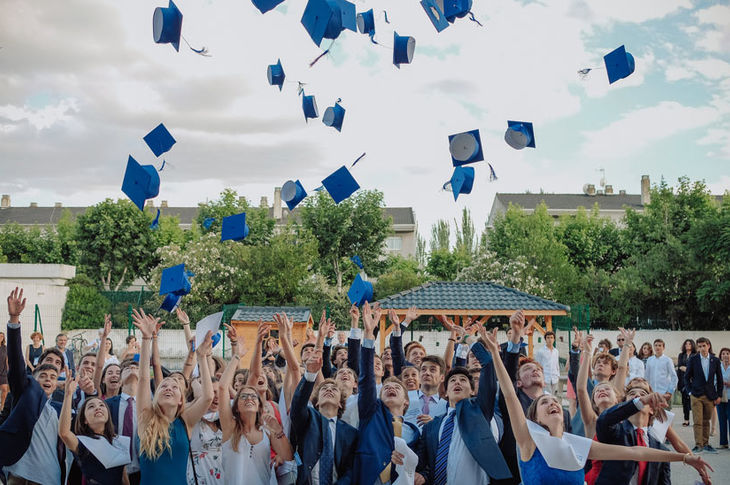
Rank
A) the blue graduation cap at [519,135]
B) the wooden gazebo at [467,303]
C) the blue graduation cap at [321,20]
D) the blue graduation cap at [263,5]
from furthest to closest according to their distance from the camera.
→ the wooden gazebo at [467,303], the blue graduation cap at [519,135], the blue graduation cap at [321,20], the blue graduation cap at [263,5]

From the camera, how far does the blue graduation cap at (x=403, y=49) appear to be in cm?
686

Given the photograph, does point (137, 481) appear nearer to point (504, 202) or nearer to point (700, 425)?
point (700, 425)

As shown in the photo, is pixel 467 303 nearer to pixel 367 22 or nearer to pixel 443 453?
pixel 367 22

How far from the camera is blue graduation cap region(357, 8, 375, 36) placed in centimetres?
639

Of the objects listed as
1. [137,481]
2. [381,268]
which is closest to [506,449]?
[137,481]

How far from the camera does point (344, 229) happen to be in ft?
127

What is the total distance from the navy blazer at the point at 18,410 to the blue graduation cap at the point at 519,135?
4918 mm

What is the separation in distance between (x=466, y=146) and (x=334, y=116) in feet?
6.06

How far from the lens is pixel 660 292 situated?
27.4 meters

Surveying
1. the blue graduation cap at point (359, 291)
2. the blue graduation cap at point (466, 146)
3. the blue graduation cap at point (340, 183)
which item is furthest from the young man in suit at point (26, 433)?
the blue graduation cap at point (466, 146)

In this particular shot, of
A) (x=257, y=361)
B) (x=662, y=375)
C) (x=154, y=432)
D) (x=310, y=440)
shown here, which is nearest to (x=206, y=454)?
(x=154, y=432)

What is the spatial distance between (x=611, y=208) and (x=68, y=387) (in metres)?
60.4

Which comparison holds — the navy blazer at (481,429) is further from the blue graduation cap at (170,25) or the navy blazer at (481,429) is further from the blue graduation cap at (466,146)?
the blue graduation cap at (170,25)

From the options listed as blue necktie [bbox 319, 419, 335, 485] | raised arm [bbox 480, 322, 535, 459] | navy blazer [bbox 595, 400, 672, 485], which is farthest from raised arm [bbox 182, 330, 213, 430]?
navy blazer [bbox 595, 400, 672, 485]
